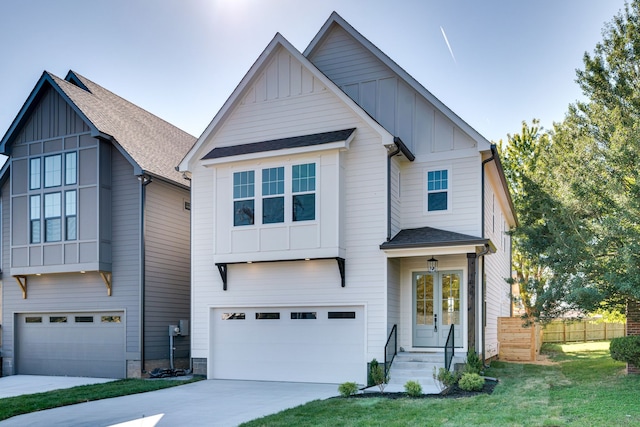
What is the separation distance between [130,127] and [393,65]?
29.0 ft

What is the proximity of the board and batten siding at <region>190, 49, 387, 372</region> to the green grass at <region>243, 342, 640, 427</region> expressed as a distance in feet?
11.4

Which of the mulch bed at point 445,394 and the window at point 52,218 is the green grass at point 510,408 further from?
the window at point 52,218

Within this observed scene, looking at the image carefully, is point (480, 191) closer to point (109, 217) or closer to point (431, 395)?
point (431, 395)

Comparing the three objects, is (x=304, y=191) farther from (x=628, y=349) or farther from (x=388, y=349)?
(x=628, y=349)

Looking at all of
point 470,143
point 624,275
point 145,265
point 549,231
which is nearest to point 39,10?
point 145,265

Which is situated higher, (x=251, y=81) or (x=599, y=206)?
(x=251, y=81)

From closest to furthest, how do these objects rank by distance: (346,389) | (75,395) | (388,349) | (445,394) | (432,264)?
(445,394) → (346,389) → (75,395) → (388,349) → (432,264)

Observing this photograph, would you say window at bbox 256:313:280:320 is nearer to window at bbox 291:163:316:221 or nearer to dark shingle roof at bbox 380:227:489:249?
window at bbox 291:163:316:221

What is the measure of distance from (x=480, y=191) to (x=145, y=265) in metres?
9.50

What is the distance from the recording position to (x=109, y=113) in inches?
739

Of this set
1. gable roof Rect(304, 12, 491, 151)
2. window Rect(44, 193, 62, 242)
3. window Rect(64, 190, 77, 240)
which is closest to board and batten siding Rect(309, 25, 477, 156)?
gable roof Rect(304, 12, 491, 151)

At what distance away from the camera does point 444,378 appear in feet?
40.5

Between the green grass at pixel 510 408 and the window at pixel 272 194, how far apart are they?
17.2 feet

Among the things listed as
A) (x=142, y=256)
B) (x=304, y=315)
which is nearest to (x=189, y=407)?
(x=304, y=315)
